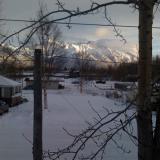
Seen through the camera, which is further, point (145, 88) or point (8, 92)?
point (8, 92)

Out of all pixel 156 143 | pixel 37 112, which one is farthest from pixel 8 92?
pixel 156 143

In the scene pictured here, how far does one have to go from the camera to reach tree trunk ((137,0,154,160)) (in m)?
4.24

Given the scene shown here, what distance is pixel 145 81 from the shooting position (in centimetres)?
423

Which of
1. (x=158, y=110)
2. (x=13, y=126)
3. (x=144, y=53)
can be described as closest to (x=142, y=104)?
(x=158, y=110)

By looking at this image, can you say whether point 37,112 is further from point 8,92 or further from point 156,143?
point 8,92

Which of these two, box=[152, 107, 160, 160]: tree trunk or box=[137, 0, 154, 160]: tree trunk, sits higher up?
box=[137, 0, 154, 160]: tree trunk

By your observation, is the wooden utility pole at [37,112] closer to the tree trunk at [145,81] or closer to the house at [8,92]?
the tree trunk at [145,81]

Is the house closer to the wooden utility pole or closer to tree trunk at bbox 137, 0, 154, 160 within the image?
the wooden utility pole

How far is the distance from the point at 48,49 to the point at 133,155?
39707mm

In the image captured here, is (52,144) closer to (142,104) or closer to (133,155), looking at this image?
(133,155)

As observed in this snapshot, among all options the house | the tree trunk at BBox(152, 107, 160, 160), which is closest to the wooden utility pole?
the tree trunk at BBox(152, 107, 160, 160)

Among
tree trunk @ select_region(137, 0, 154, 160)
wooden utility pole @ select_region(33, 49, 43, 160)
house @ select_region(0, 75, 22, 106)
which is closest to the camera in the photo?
tree trunk @ select_region(137, 0, 154, 160)

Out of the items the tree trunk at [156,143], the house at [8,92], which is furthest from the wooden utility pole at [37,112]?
the house at [8,92]

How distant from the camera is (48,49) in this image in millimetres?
57281
